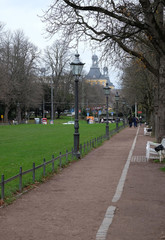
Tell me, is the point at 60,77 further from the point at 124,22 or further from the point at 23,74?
the point at 124,22

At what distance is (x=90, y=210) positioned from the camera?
7840mm

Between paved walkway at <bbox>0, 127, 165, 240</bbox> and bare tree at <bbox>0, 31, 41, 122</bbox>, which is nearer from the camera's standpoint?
paved walkway at <bbox>0, 127, 165, 240</bbox>

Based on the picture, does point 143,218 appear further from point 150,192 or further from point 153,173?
point 153,173

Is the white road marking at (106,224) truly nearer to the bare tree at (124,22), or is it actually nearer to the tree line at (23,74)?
the bare tree at (124,22)

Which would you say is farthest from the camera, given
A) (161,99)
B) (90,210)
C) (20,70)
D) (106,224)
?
(20,70)

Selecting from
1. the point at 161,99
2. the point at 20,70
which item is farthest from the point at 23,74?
the point at 161,99

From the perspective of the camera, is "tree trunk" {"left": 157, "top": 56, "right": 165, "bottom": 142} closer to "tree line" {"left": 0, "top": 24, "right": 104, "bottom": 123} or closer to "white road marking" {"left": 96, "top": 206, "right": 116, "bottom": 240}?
"white road marking" {"left": 96, "top": 206, "right": 116, "bottom": 240}

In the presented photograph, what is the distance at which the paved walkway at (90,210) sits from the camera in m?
6.21

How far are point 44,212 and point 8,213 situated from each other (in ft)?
2.16

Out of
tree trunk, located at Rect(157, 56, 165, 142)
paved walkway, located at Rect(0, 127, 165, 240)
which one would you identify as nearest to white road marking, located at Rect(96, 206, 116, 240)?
paved walkway, located at Rect(0, 127, 165, 240)

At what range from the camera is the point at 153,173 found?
13445 millimetres

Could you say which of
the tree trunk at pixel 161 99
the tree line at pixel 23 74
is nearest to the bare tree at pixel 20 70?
the tree line at pixel 23 74

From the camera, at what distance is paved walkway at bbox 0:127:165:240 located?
6.21 m

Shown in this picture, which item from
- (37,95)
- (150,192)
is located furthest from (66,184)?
(37,95)
